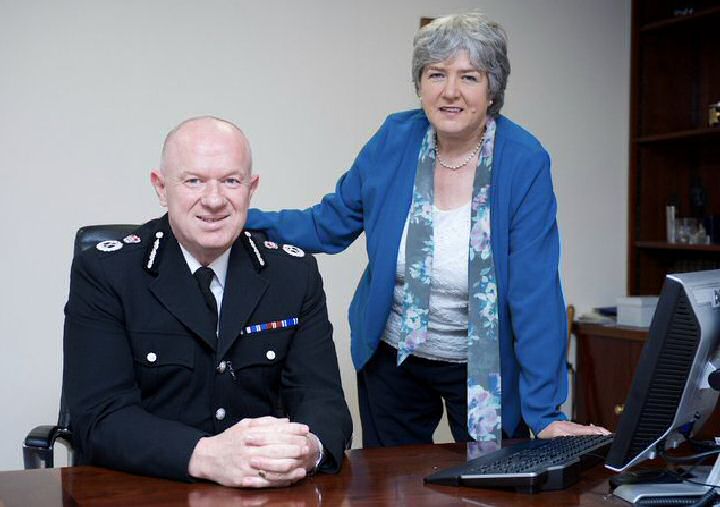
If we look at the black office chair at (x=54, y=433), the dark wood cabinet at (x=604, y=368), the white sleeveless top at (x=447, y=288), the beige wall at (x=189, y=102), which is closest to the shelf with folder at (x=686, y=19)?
the beige wall at (x=189, y=102)

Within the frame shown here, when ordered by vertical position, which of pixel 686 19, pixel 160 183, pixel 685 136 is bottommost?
pixel 160 183

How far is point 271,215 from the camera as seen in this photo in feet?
7.92

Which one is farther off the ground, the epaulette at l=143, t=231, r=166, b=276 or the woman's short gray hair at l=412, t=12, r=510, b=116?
the woman's short gray hair at l=412, t=12, r=510, b=116

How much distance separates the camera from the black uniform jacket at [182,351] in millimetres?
1643

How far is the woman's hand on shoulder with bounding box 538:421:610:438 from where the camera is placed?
1843 millimetres

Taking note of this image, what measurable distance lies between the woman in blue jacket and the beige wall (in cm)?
127

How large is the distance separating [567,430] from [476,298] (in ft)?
1.37

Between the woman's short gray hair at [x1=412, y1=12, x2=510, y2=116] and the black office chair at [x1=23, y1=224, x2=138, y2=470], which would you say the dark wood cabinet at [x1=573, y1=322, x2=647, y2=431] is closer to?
the woman's short gray hair at [x1=412, y1=12, x2=510, y2=116]

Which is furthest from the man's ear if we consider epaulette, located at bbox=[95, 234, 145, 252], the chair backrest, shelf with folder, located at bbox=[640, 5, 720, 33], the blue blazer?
shelf with folder, located at bbox=[640, 5, 720, 33]

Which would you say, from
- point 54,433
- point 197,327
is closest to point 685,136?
point 197,327

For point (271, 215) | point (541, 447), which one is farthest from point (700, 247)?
point (541, 447)

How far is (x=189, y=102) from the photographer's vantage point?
3.51 m

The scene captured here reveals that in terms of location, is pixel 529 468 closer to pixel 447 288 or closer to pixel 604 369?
pixel 447 288

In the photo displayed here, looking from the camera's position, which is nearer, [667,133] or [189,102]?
[189,102]
